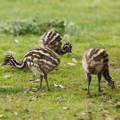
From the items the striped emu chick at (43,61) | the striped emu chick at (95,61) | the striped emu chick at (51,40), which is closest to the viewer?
the striped emu chick at (95,61)

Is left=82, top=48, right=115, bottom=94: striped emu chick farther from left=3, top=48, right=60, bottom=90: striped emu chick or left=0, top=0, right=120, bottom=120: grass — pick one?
left=3, top=48, right=60, bottom=90: striped emu chick

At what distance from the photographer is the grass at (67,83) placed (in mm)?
12000

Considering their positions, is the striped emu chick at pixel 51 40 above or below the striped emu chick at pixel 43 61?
above

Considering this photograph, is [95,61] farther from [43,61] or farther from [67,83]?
[67,83]

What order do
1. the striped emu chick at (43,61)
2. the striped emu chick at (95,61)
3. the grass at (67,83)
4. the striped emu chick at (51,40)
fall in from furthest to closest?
the striped emu chick at (51,40)
the striped emu chick at (43,61)
the striped emu chick at (95,61)
the grass at (67,83)

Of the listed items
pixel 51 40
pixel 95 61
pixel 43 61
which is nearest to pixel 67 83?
pixel 43 61

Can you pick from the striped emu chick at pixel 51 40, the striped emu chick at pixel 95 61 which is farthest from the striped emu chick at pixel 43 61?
the striped emu chick at pixel 51 40

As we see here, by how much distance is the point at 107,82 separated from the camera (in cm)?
1444

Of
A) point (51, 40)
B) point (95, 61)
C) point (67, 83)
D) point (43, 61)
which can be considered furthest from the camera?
point (51, 40)

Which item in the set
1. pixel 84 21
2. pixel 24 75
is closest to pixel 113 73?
pixel 24 75

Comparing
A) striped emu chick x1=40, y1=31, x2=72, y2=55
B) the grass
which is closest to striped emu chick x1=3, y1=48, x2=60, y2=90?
the grass

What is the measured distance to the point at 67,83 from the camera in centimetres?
1504

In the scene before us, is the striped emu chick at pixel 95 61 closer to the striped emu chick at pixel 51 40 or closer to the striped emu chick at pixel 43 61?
the striped emu chick at pixel 43 61

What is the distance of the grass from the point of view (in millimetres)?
12000
